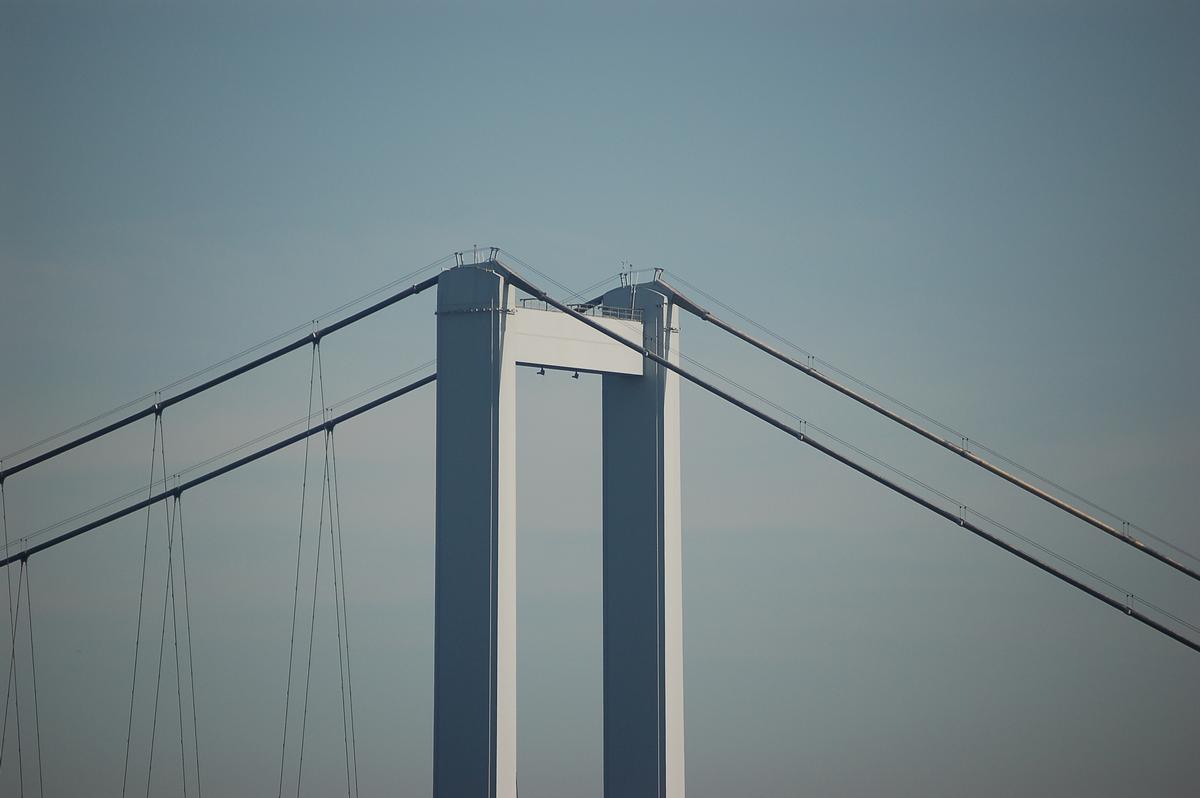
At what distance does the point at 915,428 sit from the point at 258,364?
13.5 metres

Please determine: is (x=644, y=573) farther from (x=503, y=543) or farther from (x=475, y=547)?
(x=475, y=547)

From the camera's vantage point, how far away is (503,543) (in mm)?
31172

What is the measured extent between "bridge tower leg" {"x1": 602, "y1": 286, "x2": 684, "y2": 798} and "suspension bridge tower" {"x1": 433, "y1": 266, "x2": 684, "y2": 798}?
0.04 meters

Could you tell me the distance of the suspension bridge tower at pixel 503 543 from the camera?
31.1 metres

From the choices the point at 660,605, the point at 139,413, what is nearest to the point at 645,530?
the point at 660,605

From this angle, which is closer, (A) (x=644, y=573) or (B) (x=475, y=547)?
(B) (x=475, y=547)

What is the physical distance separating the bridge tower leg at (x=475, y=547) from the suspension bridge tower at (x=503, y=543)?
26 mm

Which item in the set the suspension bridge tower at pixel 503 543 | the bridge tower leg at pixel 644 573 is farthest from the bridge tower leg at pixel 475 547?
the bridge tower leg at pixel 644 573

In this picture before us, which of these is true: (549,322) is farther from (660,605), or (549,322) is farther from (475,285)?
(660,605)

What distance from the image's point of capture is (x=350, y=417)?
34812 mm

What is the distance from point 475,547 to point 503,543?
559 millimetres

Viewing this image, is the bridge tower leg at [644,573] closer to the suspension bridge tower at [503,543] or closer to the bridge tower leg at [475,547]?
the suspension bridge tower at [503,543]

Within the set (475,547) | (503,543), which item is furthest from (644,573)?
(475,547)

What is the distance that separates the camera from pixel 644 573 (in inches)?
1387
